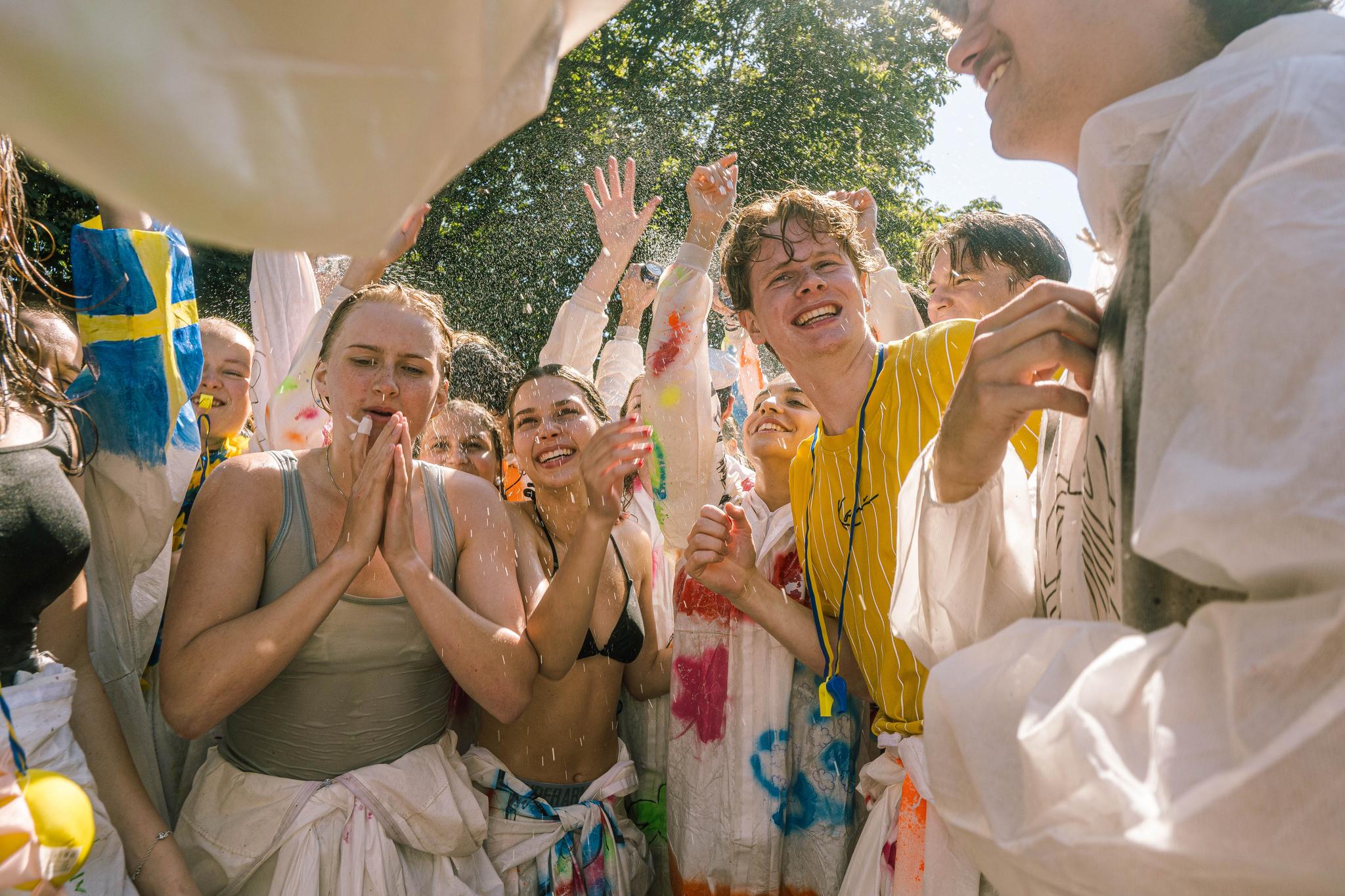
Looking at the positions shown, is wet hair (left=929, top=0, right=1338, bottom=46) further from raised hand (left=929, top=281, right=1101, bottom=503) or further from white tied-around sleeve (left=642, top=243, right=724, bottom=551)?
white tied-around sleeve (left=642, top=243, right=724, bottom=551)

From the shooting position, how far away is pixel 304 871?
2.07 meters

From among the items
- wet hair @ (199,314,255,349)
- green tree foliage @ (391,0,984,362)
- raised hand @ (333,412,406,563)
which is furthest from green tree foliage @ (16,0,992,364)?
raised hand @ (333,412,406,563)

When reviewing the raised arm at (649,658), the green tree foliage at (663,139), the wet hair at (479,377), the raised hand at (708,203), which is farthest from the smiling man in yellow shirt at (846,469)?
the green tree foliage at (663,139)

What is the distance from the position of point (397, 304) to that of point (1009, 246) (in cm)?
230

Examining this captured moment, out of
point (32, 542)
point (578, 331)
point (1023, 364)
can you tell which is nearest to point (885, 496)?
point (1023, 364)

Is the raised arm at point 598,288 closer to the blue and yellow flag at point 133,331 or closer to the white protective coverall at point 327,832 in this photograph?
the blue and yellow flag at point 133,331

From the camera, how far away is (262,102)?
2.15ft

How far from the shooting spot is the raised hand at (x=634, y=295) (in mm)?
4469

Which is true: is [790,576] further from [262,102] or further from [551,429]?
[262,102]

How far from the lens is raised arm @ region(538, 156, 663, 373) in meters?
4.05

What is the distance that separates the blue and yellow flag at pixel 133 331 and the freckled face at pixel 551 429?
131 centimetres

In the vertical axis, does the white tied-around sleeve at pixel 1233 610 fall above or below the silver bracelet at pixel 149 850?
above

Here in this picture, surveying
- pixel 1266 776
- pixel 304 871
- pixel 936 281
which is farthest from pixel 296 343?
pixel 1266 776

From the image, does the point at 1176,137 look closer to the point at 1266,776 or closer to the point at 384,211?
the point at 1266,776
